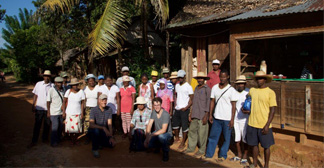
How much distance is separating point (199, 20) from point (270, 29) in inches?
96.9

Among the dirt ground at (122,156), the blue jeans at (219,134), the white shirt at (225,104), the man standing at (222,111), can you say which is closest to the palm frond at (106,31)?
the dirt ground at (122,156)

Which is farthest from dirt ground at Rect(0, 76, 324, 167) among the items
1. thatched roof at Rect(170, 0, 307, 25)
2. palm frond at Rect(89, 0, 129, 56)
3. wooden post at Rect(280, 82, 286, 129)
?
thatched roof at Rect(170, 0, 307, 25)

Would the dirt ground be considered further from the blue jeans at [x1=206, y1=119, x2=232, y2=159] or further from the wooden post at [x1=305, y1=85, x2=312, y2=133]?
the wooden post at [x1=305, y1=85, x2=312, y2=133]

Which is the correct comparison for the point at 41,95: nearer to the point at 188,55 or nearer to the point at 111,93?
the point at 111,93

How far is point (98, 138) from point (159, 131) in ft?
4.42

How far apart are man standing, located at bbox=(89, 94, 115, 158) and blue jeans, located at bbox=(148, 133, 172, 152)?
35.4 inches

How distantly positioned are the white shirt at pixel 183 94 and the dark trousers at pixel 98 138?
178 centimetres

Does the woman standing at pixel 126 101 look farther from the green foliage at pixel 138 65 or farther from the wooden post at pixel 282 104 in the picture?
the wooden post at pixel 282 104

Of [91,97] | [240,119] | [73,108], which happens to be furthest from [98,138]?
[240,119]

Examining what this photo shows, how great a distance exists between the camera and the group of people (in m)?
4.30

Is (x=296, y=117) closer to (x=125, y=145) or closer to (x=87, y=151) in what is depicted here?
(x=125, y=145)

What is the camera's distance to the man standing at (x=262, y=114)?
4066mm

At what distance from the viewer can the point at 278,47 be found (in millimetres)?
8562

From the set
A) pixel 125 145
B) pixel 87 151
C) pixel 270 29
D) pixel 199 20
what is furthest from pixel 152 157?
pixel 199 20
